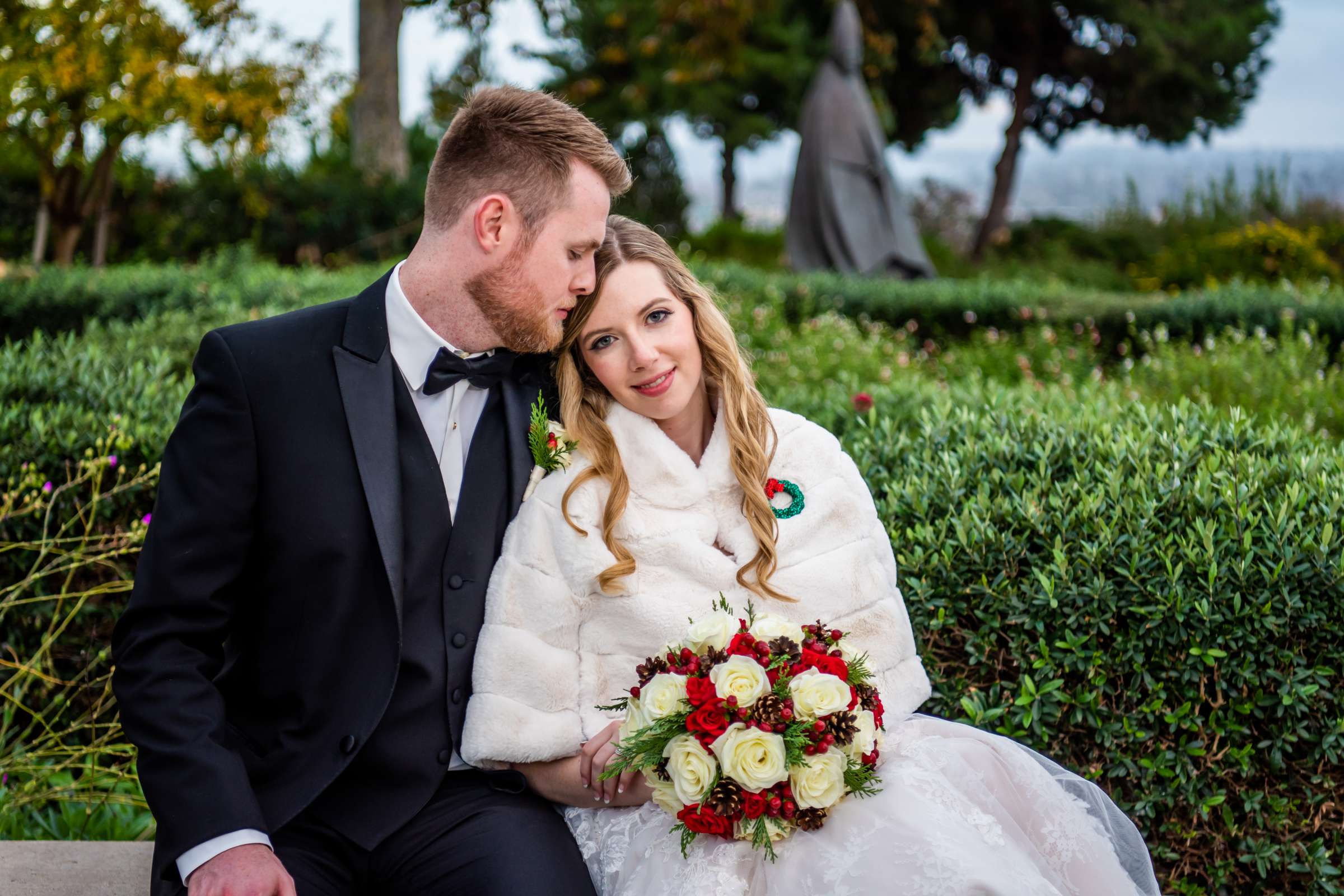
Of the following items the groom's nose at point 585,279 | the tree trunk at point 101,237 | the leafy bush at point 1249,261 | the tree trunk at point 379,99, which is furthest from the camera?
the leafy bush at point 1249,261

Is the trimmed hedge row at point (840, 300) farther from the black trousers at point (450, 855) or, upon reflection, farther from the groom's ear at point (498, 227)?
the black trousers at point (450, 855)

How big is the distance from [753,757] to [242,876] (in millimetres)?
1051

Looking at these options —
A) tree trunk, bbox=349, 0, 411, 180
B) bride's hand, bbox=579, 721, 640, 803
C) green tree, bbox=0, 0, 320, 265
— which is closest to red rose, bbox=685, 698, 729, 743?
bride's hand, bbox=579, 721, 640, 803

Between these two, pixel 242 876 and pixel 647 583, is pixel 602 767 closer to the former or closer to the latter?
pixel 647 583

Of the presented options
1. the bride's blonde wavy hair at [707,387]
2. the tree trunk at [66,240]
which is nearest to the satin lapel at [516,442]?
the bride's blonde wavy hair at [707,387]

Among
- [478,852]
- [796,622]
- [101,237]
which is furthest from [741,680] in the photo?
[101,237]

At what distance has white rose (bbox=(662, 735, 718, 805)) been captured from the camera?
6.94 ft

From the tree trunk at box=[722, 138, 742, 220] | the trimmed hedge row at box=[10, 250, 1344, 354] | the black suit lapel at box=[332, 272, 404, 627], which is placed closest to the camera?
the black suit lapel at box=[332, 272, 404, 627]

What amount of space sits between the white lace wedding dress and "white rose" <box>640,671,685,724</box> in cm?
31

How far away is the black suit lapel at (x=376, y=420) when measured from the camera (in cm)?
239

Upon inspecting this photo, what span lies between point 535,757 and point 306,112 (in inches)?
426

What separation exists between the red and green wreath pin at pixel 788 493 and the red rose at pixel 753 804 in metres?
0.80

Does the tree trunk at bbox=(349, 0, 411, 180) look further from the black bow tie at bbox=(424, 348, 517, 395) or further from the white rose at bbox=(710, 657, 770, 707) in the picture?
the white rose at bbox=(710, 657, 770, 707)

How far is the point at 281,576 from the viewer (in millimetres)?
2410
